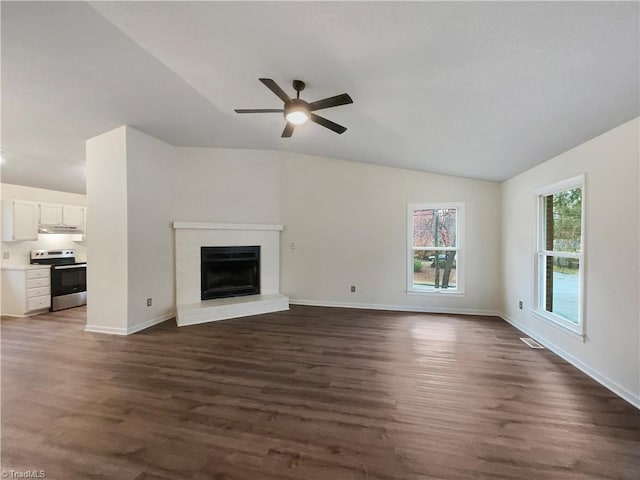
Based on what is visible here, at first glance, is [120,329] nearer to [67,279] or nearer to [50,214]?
[67,279]

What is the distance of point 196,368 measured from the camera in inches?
108

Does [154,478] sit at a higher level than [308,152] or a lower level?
lower

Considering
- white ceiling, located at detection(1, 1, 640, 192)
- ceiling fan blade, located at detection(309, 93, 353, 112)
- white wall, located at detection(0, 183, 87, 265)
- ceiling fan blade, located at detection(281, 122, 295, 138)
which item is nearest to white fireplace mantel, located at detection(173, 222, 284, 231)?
white ceiling, located at detection(1, 1, 640, 192)

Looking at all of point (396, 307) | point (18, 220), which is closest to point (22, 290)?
point (18, 220)

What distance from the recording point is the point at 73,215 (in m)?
5.70

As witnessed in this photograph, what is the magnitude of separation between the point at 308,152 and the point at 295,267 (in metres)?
2.25

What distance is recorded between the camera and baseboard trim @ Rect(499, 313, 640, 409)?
218 centimetres

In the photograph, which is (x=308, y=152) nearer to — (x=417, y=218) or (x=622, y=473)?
(x=417, y=218)

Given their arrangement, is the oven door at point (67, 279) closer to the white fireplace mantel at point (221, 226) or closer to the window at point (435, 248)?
the white fireplace mantel at point (221, 226)

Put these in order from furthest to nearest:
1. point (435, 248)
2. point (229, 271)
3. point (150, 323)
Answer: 1. point (229, 271)
2. point (435, 248)
3. point (150, 323)

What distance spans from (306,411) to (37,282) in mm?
5689

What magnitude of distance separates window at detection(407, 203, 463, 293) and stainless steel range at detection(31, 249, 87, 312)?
21.4 feet

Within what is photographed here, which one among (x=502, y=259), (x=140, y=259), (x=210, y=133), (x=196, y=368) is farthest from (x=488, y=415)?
(x=210, y=133)

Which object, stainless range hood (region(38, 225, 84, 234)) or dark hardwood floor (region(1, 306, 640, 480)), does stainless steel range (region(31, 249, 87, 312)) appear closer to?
stainless range hood (region(38, 225, 84, 234))
